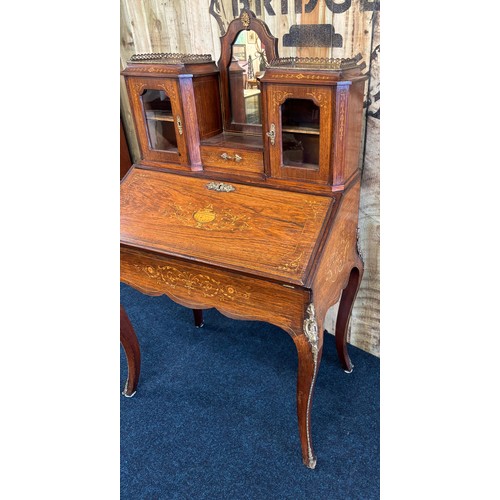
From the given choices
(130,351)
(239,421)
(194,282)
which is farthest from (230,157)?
(239,421)

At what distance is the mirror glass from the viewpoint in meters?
1.47

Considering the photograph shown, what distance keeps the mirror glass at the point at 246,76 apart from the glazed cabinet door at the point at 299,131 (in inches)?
10.5

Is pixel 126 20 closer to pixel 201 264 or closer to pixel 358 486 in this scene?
pixel 201 264

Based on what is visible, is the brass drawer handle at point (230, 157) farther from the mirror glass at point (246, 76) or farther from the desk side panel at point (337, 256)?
the desk side panel at point (337, 256)

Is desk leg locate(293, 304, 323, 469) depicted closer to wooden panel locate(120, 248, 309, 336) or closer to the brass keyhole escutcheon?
wooden panel locate(120, 248, 309, 336)

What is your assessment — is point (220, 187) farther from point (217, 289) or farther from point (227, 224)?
point (217, 289)

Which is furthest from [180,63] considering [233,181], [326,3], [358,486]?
[358,486]

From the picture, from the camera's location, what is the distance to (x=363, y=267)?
1.74 metres

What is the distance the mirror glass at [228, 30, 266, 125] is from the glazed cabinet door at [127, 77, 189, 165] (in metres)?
0.25

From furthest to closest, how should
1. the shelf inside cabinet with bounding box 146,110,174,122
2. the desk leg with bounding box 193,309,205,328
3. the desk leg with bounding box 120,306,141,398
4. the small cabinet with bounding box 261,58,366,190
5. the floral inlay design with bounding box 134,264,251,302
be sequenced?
the desk leg with bounding box 193,309,205,328, the desk leg with bounding box 120,306,141,398, the shelf inside cabinet with bounding box 146,110,174,122, the floral inlay design with bounding box 134,264,251,302, the small cabinet with bounding box 261,58,366,190

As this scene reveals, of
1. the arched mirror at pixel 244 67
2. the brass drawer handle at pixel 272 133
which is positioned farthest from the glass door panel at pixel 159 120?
the brass drawer handle at pixel 272 133

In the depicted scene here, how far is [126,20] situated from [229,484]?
2222mm

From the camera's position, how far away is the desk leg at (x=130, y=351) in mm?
1704

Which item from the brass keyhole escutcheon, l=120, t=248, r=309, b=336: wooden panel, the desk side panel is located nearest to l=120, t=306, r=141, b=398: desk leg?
l=120, t=248, r=309, b=336: wooden panel
